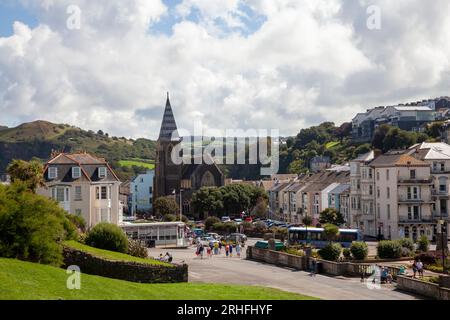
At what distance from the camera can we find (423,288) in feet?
102

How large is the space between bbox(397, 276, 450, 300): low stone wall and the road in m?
0.52

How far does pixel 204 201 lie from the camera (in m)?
107

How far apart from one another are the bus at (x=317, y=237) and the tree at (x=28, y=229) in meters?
35.3

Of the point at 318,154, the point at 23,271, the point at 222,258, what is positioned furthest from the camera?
the point at 318,154

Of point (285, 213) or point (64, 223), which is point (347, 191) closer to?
point (285, 213)

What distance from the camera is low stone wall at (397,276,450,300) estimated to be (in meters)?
29.1

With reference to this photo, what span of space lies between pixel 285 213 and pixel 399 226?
40.6 metres

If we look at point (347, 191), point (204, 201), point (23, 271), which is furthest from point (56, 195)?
point (204, 201)

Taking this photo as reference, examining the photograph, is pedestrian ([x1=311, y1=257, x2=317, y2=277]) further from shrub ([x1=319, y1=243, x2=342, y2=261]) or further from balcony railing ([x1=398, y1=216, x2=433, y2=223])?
balcony railing ([x1=398, y1=216, x2=433, y2=223])

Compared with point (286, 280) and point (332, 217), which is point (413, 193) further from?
point (286, 280)

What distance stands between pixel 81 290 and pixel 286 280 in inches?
765

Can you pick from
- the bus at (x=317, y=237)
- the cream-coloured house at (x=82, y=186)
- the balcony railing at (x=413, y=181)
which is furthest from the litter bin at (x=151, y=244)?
the balcony railing at (x=413, y=181)

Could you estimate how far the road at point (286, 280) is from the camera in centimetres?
3134

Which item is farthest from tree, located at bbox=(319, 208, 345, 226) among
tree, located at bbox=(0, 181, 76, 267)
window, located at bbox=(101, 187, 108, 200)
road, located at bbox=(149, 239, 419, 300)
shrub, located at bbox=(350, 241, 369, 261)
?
tree, located at bbox=(0, 181, 76, 267)
